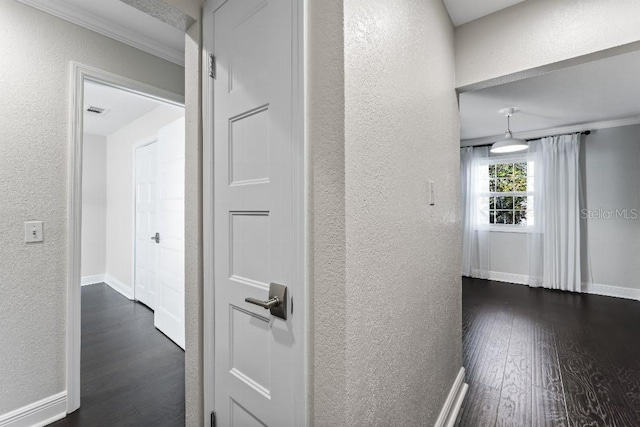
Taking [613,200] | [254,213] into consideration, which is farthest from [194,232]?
[613,200]

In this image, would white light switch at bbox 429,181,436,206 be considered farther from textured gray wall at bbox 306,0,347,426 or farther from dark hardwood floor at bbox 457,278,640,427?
dark hardwood floor at bbox 457,278,640,427

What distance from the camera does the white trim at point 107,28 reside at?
1.81 m

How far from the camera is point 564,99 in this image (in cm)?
345

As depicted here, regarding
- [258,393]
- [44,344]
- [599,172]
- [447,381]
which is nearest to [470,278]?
[599,172]

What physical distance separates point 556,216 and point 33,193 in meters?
6.16

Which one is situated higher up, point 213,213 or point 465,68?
point 465,68

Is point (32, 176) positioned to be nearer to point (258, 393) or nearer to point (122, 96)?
point (258, 393)

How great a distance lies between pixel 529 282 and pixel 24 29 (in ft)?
21.5

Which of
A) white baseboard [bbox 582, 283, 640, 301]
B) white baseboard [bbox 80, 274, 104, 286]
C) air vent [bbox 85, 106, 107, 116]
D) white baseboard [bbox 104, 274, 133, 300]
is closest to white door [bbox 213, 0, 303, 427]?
air vent [bbox 85, 106, 107, 116]

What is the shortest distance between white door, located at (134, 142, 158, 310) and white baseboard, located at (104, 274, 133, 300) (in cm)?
24

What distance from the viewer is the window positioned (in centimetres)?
505

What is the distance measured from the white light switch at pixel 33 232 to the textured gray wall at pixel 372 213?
1873 mm

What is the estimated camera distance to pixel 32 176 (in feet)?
5.80

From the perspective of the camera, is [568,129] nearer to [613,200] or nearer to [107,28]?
[613,200]
